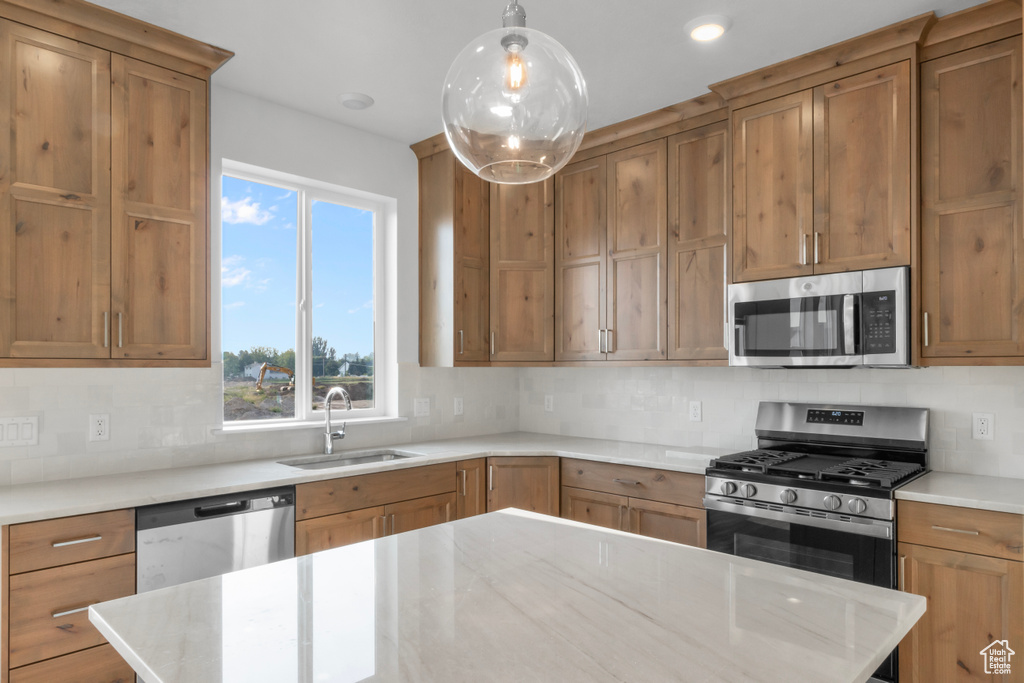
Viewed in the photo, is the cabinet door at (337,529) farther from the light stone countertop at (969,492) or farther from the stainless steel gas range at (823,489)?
the light stone countertop at (969,492)

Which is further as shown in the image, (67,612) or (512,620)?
(67,612)

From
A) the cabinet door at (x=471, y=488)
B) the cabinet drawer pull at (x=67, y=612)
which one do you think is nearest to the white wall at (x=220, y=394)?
the cabinet door at (x=471, y=488)

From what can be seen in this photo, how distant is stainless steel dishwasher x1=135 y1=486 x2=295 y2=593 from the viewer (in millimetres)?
2178

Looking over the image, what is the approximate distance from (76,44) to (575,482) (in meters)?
2.83

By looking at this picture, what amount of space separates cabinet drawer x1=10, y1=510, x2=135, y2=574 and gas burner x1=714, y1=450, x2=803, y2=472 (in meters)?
2.29

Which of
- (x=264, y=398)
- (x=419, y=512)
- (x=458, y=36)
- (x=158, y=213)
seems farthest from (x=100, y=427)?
(x=458, y=36)

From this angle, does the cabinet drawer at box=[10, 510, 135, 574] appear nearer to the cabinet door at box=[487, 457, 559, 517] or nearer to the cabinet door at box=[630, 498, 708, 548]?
the cabinet door at box=[487, 457, 559, 517]

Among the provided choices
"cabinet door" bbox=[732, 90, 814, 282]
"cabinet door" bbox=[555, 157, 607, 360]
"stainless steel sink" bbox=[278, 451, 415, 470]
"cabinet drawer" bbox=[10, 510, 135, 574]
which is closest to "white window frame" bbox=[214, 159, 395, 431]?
"stainless steel sink" bbox=[278, 451, 415, 470]

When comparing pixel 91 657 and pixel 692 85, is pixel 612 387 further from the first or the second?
pixel 91 657

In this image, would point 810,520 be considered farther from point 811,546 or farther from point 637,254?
point 637,254

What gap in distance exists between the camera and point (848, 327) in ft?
8.38

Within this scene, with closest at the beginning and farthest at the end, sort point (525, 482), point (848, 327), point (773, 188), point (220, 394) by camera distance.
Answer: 1. point (848, 327)
2. point (773, 188)
3. point (220, 394)
4. point (525, 482)

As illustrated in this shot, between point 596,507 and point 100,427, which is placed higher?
point 100,427

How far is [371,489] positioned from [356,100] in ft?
6.11
